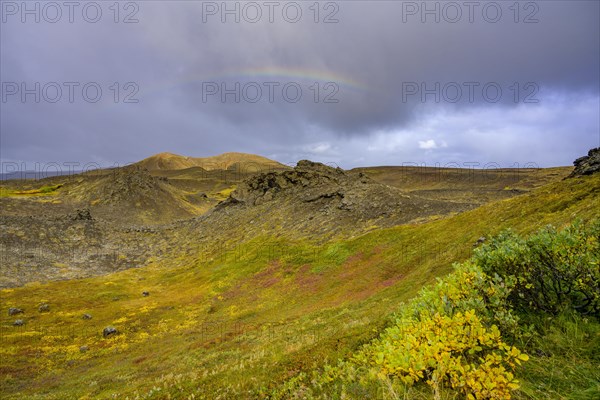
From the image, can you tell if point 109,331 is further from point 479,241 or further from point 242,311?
point 479,241

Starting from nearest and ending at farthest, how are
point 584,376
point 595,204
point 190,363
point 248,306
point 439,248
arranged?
point 584,376
point 595,204
point 190,363
point 439,248
point 248,306

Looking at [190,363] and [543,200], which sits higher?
[543,200]

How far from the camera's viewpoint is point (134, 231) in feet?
336

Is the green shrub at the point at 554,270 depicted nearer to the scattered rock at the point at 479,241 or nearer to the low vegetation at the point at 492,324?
the low vegetation at the point at 492,324

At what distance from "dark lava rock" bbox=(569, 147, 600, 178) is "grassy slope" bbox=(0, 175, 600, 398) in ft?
7.93

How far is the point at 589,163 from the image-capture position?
3241cm

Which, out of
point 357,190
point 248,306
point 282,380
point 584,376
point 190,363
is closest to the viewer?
point 584,376

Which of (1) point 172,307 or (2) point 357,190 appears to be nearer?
(1) point 172,307

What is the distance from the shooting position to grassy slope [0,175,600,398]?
1672 cm

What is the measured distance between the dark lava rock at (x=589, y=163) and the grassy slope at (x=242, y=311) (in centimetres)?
242

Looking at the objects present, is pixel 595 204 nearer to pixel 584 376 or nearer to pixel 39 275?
pixel 584 376

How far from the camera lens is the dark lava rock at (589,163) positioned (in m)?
30.2

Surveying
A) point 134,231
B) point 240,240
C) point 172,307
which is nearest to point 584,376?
point 172,307

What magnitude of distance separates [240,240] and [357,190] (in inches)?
1184
